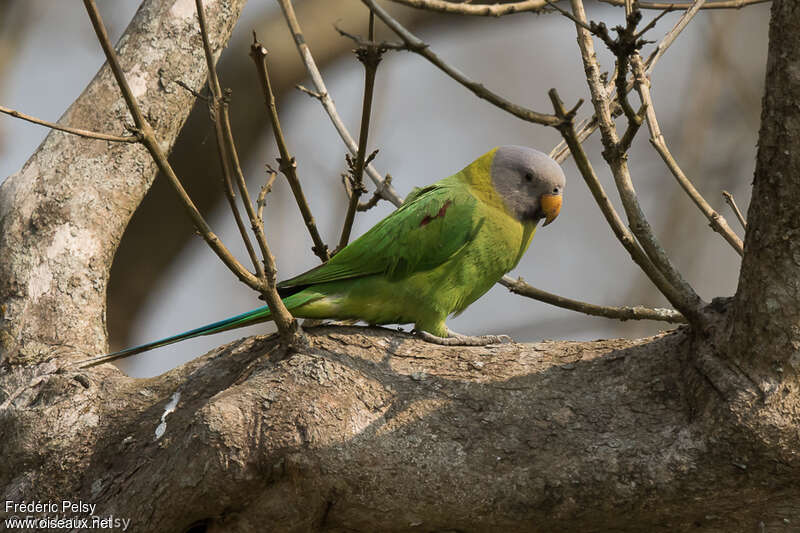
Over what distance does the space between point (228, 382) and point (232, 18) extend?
1.95 m

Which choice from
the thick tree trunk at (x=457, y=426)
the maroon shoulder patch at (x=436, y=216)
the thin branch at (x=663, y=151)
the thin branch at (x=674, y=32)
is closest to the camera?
the thick tree trunk at (x=457, y=426)

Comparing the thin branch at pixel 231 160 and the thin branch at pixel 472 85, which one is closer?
the thin branch at pixel 472 85

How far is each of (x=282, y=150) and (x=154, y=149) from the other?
0.64m

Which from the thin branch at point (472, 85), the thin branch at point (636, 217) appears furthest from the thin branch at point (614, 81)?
the thin branch at point (472, 85)

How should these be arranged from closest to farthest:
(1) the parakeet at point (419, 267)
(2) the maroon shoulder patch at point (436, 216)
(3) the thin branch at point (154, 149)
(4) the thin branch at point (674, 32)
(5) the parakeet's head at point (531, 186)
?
1. (3) the thin branch at point (154, 149)
2. (4) the thin branch at point (674, 32)
3. (1) the parakeet at point (419, 267)
4. (2) the maroon shoulder patch at point (436, 216)
5. (5) the parakeet's head at point (531, 186)

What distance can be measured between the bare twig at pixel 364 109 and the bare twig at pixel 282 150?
13 cm

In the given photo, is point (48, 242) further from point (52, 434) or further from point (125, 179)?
point (52, 434)

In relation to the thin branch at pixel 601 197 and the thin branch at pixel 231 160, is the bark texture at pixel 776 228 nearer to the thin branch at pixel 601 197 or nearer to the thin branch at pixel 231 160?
the thin branch at pixel 601 197

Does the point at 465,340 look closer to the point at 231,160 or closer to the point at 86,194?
the point at 231,160

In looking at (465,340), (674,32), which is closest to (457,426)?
(465,340)

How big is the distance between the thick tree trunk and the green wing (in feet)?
1.52

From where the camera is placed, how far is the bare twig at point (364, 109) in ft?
8.73

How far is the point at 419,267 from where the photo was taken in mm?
3600

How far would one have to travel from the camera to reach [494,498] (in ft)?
8.15
